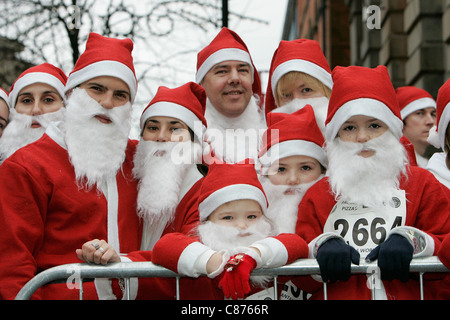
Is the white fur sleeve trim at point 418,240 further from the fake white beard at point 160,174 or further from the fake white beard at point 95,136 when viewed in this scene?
the fake white beard at point 95,136

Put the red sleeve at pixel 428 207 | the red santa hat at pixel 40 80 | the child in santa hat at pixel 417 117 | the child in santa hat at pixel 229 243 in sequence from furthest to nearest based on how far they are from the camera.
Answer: the child in santa hat at pixel 417 117 → the red santa hat at pixel 40 80 → the red sleeve at pixel 428 207 → the child in santa hat at pixel 229 243

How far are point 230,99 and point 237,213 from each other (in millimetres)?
1629

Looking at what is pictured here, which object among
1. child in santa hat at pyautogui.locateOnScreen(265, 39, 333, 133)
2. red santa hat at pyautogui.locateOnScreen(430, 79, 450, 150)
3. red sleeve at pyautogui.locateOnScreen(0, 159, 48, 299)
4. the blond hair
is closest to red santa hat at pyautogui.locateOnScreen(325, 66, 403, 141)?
red santa hat at pyautogui.locateOnScreen(430, 79, 450, 150)

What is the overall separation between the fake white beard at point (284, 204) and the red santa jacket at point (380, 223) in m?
0.16

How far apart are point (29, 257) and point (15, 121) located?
162 centimetres

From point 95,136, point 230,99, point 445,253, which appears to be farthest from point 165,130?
point 445,253

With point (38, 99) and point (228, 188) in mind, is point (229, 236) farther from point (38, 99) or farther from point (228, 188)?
point (38, 99)

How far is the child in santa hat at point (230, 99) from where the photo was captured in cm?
493

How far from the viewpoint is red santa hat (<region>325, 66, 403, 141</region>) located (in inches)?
149

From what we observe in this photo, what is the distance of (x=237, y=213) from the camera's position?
12.0 feet

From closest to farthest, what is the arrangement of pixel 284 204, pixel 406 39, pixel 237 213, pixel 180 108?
pixel 237 213 → pixel 284 204 → pixel 180 108 → pixel 406 39

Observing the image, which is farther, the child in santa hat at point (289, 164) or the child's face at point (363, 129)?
the child in santa hat at point (289, 164)

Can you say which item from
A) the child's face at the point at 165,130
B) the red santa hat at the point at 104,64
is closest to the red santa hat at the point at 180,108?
the child's face at the point at 165,130

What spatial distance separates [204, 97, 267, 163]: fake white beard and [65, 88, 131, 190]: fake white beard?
31.2 inches
